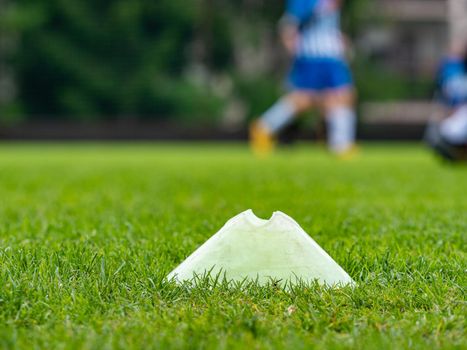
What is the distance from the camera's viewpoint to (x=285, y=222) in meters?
1.57

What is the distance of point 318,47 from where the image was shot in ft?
27.7

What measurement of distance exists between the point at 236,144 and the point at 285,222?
14.0 metres

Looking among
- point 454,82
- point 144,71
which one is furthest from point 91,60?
point 454,82

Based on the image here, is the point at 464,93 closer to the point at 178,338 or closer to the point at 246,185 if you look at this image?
the point at 246,185

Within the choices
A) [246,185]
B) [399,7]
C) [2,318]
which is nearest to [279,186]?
[246,185]

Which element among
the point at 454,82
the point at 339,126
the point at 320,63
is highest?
the point at 320,63

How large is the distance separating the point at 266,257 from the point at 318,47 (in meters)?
7.11

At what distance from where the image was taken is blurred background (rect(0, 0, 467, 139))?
1611 cm

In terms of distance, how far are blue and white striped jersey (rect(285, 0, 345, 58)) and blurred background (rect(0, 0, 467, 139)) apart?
7285mm

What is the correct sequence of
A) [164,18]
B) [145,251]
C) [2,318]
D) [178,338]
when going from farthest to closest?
[164,18], [145,251], [2,318], [178,338]

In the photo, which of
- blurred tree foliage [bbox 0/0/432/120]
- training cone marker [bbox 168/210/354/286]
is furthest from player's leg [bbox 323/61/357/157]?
blurred tree foliage [bbox 0/0/432/120]

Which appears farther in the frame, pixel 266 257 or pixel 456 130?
pixel 456 130

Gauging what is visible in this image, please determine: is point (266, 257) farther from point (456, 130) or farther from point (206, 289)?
point (456, 130)

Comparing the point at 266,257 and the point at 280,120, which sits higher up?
the point at 266,257
